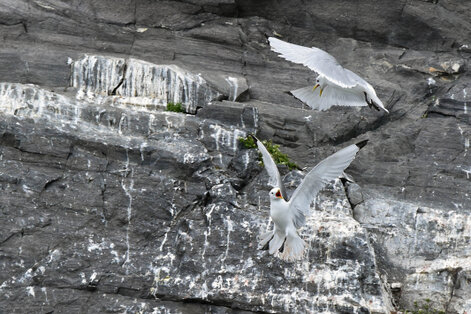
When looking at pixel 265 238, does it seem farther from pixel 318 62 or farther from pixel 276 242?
pixel 318 62

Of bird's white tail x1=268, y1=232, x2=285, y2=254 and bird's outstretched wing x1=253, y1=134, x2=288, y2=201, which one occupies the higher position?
bird's outstretched wing x1=253, y1=134, x2=288, y2=201

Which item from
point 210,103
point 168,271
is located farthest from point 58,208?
point 210,103

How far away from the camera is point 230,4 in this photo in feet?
50.9

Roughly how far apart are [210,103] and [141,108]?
Answer: 3.83 feet

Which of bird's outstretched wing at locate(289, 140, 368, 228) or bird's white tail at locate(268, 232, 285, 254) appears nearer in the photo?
bird's outstretched wing at locate(289, 140, 368, 228)

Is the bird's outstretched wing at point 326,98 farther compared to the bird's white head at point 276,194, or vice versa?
the bird's outstretched wing at point 326,98

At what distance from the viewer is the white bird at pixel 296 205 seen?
36.7ft

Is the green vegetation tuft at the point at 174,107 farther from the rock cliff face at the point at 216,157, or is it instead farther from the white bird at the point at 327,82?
the white bird at the point at 327,82

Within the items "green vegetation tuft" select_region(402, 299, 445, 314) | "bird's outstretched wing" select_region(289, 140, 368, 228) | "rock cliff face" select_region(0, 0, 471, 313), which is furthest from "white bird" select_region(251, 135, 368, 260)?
"green vegetation tuft" select_region(402, 299, 445, 314)

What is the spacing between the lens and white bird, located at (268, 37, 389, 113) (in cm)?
1195

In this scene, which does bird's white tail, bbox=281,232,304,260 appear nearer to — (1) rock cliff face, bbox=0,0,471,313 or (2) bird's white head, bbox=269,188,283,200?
(1) rock cliff face, bbox=0,0,471,313

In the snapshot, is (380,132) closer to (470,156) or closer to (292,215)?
(470,156)

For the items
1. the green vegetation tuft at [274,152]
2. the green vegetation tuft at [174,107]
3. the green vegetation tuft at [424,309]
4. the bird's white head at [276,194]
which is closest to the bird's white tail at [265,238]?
the bird's white head at [276,194]

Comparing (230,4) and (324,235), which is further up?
(230,4)
